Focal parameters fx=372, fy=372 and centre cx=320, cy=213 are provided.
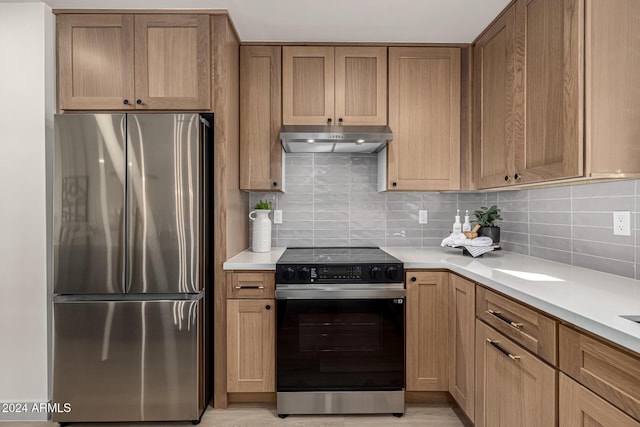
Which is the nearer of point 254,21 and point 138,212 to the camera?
point 138,212

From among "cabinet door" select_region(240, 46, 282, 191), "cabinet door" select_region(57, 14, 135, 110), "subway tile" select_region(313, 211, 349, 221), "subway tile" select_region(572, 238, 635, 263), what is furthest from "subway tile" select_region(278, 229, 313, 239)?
"subway tile" select_region(572, 238, 635, 263)

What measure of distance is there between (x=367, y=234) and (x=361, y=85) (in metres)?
1.12

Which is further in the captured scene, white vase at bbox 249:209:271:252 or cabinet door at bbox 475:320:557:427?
white vase at bbox 249:209:271:252

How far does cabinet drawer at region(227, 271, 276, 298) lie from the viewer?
7.32 feet

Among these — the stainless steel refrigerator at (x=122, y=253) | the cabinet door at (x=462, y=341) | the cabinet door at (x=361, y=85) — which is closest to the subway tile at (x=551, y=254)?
the cabinet door at (x=462, y=341)

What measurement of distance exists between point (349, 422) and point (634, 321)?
1.59 metres

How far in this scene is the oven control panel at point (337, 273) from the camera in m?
2.17

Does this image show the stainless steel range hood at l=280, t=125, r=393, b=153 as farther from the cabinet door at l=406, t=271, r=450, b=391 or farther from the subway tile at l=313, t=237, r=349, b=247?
the cabinet door at l=406, t=271, r=450, b=391

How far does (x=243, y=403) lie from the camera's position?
2.35m

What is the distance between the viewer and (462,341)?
207cm

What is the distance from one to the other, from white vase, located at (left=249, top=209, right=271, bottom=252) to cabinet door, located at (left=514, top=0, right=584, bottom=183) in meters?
1.63

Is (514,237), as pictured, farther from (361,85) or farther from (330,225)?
(361,85)

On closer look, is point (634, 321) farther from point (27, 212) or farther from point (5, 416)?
point (5, 416)

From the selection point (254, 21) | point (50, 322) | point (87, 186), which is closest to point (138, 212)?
point (87, 186)
